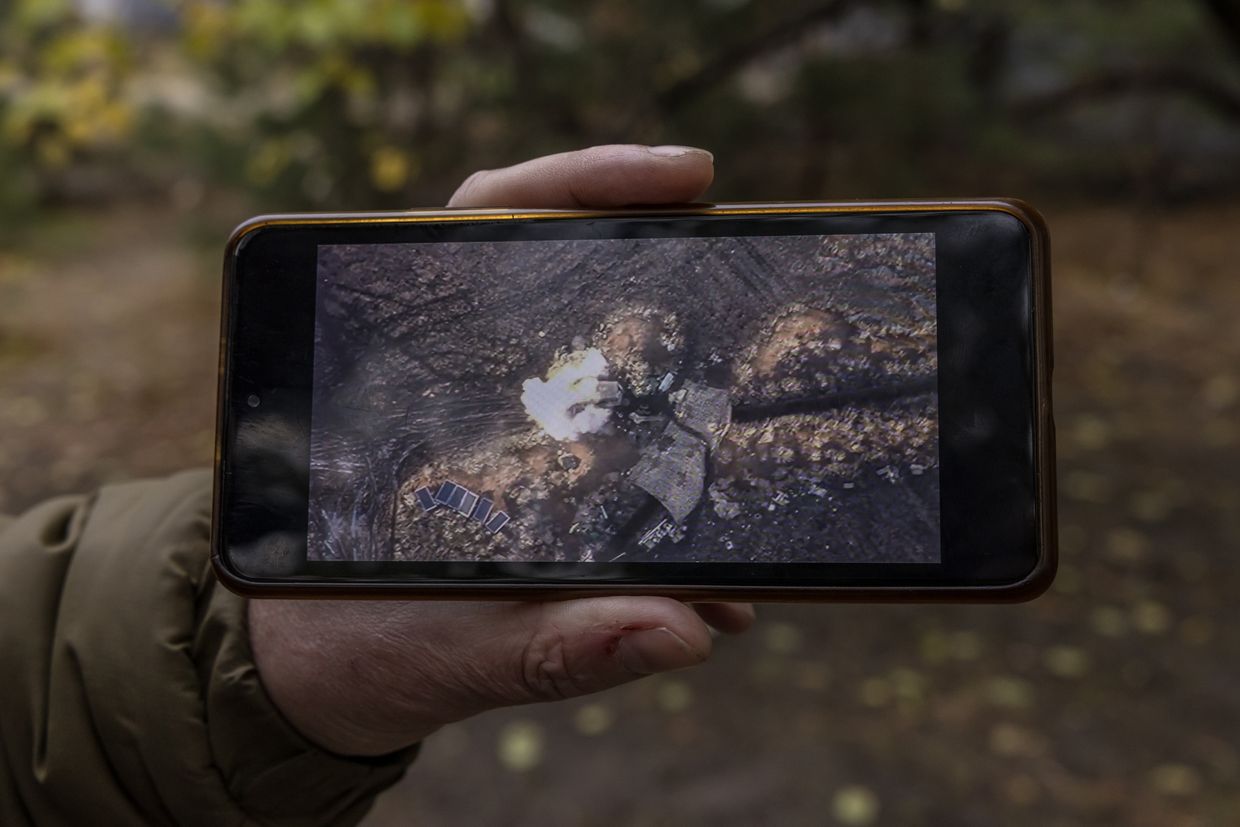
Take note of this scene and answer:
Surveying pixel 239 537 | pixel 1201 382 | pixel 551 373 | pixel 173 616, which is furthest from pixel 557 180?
pixel 1201 382

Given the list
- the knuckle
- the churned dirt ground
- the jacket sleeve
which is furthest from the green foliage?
the knuckle

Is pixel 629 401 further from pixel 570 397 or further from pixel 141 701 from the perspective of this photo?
pixel 141 701

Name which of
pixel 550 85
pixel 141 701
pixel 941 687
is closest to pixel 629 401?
pixel 141 701

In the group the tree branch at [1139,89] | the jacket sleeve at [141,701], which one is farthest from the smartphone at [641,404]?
the tree branch at [1139,89]

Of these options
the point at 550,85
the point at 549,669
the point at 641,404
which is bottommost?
the point at 549,669

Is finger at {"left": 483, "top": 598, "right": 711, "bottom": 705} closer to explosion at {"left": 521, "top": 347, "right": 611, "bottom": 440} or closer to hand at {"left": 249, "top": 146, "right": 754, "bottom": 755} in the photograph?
hand at {"left": 249, "top": 146, "right": 754, "bottom": 755}
